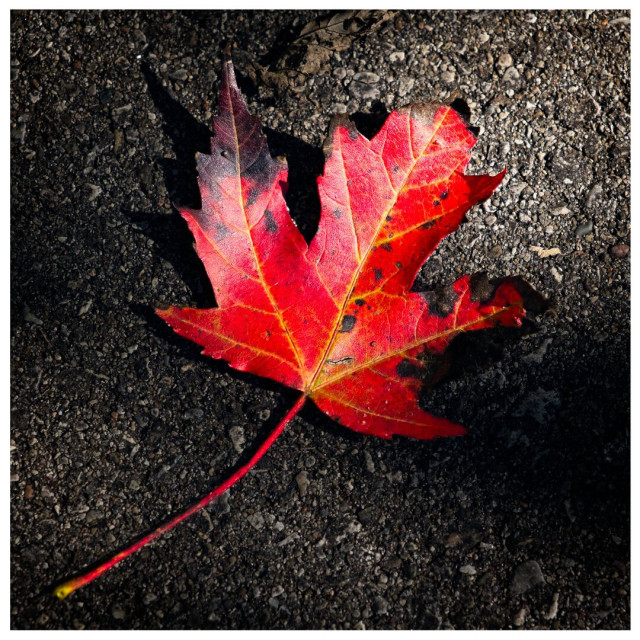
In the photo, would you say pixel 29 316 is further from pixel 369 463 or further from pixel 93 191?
pixel 369 463

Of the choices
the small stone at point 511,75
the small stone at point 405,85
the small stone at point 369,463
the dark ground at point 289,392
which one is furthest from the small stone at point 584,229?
the small stone at point 369,463

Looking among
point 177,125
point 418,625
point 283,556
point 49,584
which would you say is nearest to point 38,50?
point 177,125

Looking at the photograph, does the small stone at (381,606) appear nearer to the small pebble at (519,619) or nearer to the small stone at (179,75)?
the small pebble at (519,619)

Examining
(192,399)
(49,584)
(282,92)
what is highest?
(282,92)

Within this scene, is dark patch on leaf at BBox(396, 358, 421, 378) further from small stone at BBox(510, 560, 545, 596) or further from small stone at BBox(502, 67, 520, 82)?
small stone at BBox(502, 67, 520, 82)

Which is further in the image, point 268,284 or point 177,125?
point 177,125

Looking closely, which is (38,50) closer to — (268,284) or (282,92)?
(282,92)

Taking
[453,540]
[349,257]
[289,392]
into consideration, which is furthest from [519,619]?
[349,257]
